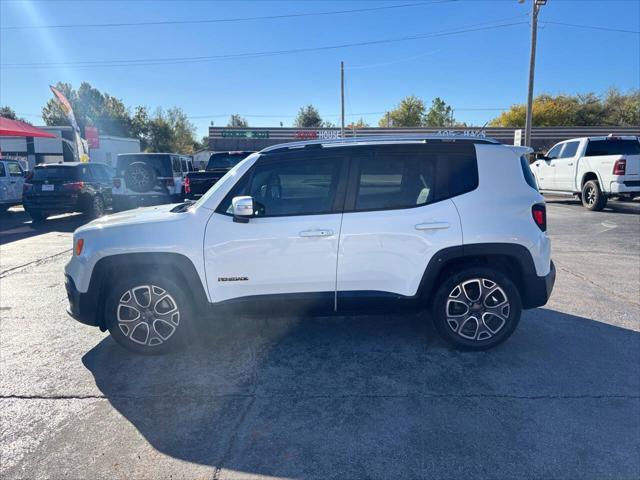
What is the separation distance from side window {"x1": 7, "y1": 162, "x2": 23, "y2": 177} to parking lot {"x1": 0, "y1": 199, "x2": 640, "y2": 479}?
11995 mm

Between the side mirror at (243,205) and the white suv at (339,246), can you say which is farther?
the white suv at (339,246)

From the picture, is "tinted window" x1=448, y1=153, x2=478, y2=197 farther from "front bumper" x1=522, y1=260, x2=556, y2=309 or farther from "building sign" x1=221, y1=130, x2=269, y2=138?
"building sign" x1=221, y1=130, x2=269, y2=138

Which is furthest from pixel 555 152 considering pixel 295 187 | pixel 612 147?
pixel 295 187

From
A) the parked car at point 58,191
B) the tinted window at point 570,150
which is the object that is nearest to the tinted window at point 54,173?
the parked car at point 58,191

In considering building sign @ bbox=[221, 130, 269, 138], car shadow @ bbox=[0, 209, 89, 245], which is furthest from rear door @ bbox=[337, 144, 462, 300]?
building sign @ bbox=[221, 130, 269, 138]

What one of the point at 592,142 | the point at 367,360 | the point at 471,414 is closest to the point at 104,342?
the point at 367,360

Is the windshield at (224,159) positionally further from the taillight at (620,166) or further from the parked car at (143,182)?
the taillight at (620,166)

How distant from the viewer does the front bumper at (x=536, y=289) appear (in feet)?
12.3

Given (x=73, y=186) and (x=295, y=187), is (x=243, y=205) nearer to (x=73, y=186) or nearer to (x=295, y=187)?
(x=295, y=187)

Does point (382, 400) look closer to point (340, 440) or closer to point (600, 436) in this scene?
point (340, 440)

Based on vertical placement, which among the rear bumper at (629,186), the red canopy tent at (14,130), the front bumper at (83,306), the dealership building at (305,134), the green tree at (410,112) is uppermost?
the green tree at (410,112)

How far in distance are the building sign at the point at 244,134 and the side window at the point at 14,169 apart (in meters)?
27.6

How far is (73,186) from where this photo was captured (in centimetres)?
1234

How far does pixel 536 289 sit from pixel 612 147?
11.9m
